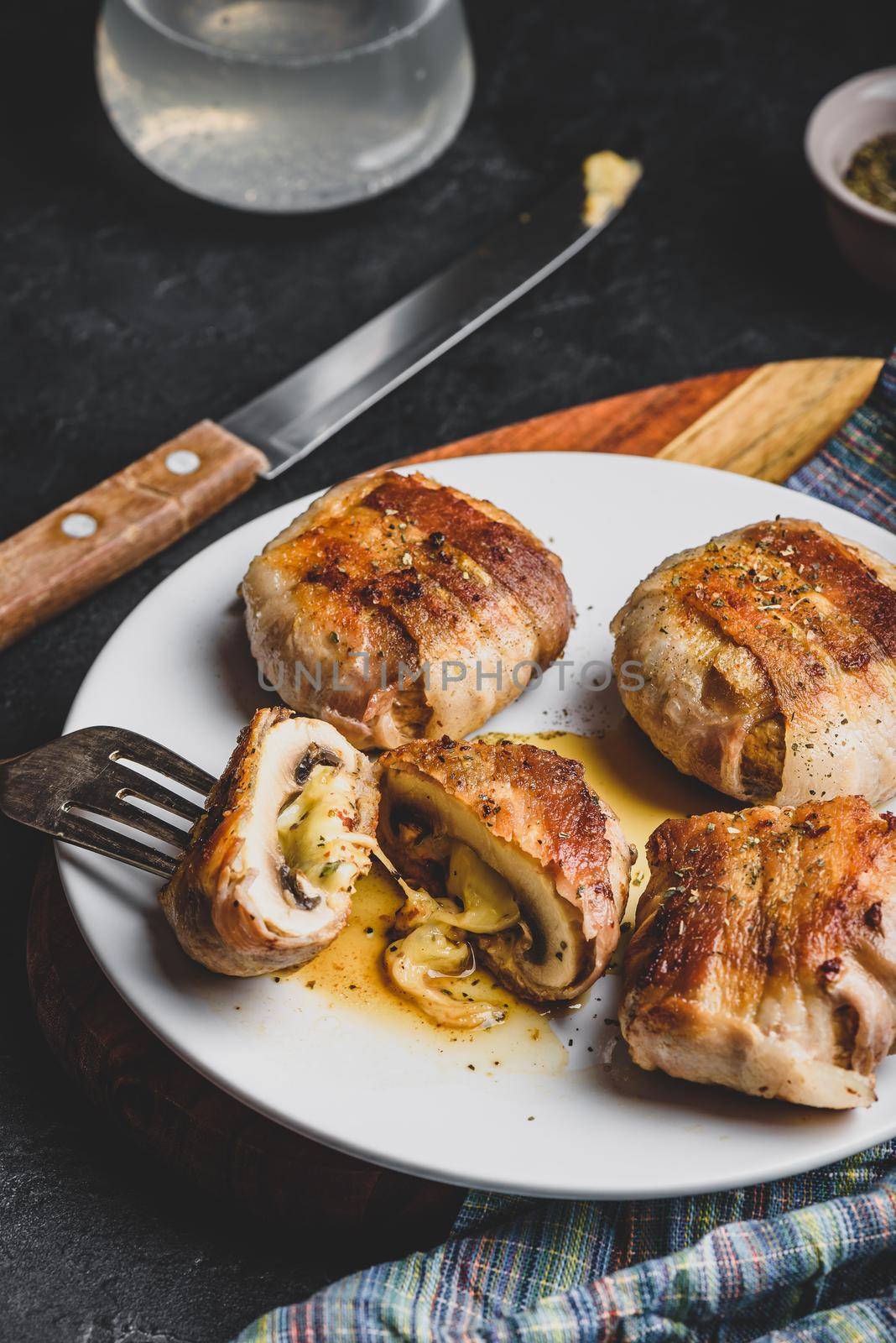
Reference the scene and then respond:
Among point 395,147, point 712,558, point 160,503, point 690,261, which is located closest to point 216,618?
point 160,503

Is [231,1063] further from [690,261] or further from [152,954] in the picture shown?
[690,261]

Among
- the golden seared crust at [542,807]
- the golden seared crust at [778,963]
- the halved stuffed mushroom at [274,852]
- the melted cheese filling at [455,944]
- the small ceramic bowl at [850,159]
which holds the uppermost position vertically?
the small ceramic bowl at [850,159]

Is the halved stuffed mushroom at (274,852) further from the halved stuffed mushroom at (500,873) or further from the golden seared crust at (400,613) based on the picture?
the golden seared crust at (400,613)

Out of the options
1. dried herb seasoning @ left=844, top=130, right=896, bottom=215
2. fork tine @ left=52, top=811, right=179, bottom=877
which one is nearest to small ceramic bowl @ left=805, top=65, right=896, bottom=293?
dried herb seasoning @ left=844, top=130, right=896, bottom=215

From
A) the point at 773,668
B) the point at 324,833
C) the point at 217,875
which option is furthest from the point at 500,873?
the point at 773,668

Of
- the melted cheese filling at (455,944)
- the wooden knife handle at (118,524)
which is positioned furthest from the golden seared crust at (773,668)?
the wooden knife handle at (118,524)
